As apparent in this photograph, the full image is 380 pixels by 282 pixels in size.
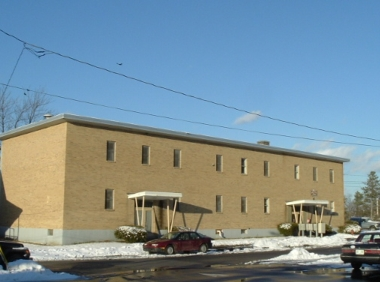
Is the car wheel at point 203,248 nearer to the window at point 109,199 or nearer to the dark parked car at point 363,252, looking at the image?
the window at point 109,199

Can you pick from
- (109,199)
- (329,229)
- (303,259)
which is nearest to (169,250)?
(303,259)

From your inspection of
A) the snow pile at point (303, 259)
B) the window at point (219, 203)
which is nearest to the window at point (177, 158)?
the window at point (219, 203)

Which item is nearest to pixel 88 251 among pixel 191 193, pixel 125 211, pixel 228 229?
pixel 125 211

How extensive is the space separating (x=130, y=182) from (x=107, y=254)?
346 inches

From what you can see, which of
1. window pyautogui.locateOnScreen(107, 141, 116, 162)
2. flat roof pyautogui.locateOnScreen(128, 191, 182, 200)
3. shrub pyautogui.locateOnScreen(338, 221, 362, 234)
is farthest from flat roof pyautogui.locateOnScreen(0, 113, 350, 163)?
shrub pyautogui.locateOnScreen(338, 221, 362, 234)

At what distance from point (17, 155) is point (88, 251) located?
12.9 meters

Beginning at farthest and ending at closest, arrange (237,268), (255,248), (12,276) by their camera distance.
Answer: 1. (255,248)
2. (237,268)
3. (12,276)

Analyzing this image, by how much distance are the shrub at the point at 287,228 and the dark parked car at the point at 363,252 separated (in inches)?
1018

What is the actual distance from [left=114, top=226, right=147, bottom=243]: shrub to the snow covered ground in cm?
65

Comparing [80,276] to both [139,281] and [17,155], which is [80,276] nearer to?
[139,281]

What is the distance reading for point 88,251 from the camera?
29875 mm

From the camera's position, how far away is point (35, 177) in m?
37.1

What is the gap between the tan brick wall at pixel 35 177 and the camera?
34.6 meters

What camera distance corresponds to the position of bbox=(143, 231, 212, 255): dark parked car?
2942 cm
